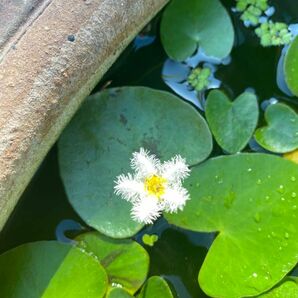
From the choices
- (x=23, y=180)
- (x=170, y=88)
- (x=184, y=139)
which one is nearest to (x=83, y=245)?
(x=23, y=180)

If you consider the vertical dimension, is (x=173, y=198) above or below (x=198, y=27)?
below

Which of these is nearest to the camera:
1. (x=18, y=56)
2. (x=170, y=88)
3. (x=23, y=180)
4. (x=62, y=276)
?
(x=18, y=56)

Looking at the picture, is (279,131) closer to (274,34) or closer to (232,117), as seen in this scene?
(232,117)

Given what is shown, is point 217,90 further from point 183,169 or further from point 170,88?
point 183,169

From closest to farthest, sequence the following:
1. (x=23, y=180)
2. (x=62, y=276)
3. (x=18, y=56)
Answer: (x=18, y=56) < (x=23, y=180) < (x=62, y=276)

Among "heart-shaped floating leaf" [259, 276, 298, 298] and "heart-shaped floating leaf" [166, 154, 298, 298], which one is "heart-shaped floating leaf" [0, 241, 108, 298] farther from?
"heart-shaped floating leaf" [259, 276, 298, 298]

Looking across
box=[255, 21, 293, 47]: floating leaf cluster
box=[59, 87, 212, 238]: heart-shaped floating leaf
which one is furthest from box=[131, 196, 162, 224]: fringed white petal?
box=[255, 21, 293, 47]: floating leaf cluster

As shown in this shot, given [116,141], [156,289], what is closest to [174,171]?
[116,141]
